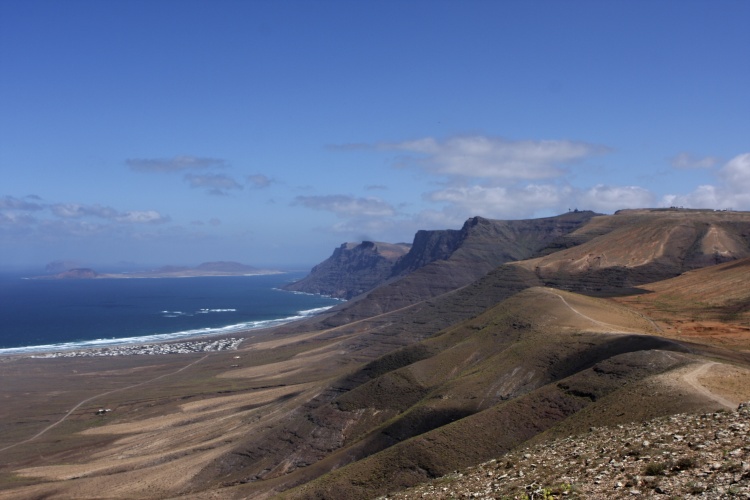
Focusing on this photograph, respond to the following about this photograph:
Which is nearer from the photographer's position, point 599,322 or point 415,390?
point 415,390

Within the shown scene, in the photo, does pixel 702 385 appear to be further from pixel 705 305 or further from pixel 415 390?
pixel 705 305

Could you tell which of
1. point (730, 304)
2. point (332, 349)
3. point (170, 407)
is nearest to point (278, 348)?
point (332, 349)

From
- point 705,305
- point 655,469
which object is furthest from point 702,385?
point 705,305

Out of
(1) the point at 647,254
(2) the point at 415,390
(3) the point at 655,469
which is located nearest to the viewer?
(3) the point at 655,469

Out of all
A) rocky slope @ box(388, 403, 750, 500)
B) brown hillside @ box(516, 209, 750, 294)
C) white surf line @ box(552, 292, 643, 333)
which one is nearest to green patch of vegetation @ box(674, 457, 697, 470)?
rocky slope @ box(388, 403, 750, 500)

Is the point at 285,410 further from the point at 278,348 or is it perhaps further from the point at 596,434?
the point at 278,348

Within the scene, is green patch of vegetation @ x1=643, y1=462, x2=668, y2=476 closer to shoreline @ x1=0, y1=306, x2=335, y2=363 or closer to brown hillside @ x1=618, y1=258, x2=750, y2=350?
brown hillside @ x1=618, y1=258, x2=750, y2=350

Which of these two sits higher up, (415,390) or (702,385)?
(702,385)
